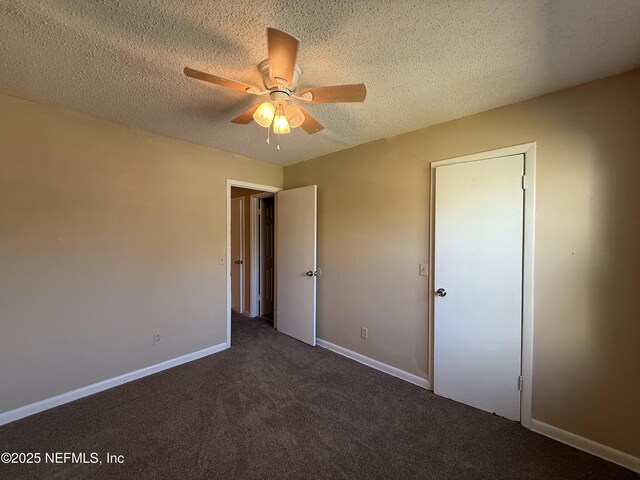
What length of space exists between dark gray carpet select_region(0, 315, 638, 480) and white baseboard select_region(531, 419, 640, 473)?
0.05 m

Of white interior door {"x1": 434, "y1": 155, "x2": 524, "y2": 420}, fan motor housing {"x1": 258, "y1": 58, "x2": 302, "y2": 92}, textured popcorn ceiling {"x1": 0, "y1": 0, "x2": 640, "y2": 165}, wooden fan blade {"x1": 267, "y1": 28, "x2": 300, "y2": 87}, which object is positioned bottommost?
white interior door {"x1": 434, "y1": 155, "x2": 524, "y2": 420}

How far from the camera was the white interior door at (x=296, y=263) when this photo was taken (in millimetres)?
3197

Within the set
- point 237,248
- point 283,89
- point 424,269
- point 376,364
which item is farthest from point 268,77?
point 237,248

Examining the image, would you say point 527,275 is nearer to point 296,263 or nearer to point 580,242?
point 580,242

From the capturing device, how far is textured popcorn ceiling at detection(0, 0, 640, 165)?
3.80 ft

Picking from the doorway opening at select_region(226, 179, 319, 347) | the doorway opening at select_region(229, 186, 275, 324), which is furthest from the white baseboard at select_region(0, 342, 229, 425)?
the doorway opening at select_region(229, 186, 275, 324)

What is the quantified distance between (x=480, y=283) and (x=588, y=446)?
1135 millimetres

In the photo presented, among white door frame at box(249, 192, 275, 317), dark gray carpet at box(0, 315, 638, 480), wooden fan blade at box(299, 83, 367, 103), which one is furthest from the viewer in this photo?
white door frame at box(249, 192, 275, 317)

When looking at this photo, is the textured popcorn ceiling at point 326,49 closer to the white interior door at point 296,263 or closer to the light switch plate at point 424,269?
the light switch plate at point 424,269

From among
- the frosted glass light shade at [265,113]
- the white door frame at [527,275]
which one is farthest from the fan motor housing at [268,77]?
the white door frame at [527,275]

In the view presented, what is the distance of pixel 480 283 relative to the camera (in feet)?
6.73

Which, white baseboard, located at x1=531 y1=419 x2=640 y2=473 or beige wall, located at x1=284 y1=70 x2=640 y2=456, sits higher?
beige wall, located at x1=284 y1=70 x2=640 y2=456

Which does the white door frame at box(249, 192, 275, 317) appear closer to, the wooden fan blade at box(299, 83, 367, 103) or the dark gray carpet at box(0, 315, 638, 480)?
the dark gray carpet at box(0, 315, 638, 480)

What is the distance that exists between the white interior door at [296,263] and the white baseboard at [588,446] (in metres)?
2.12
